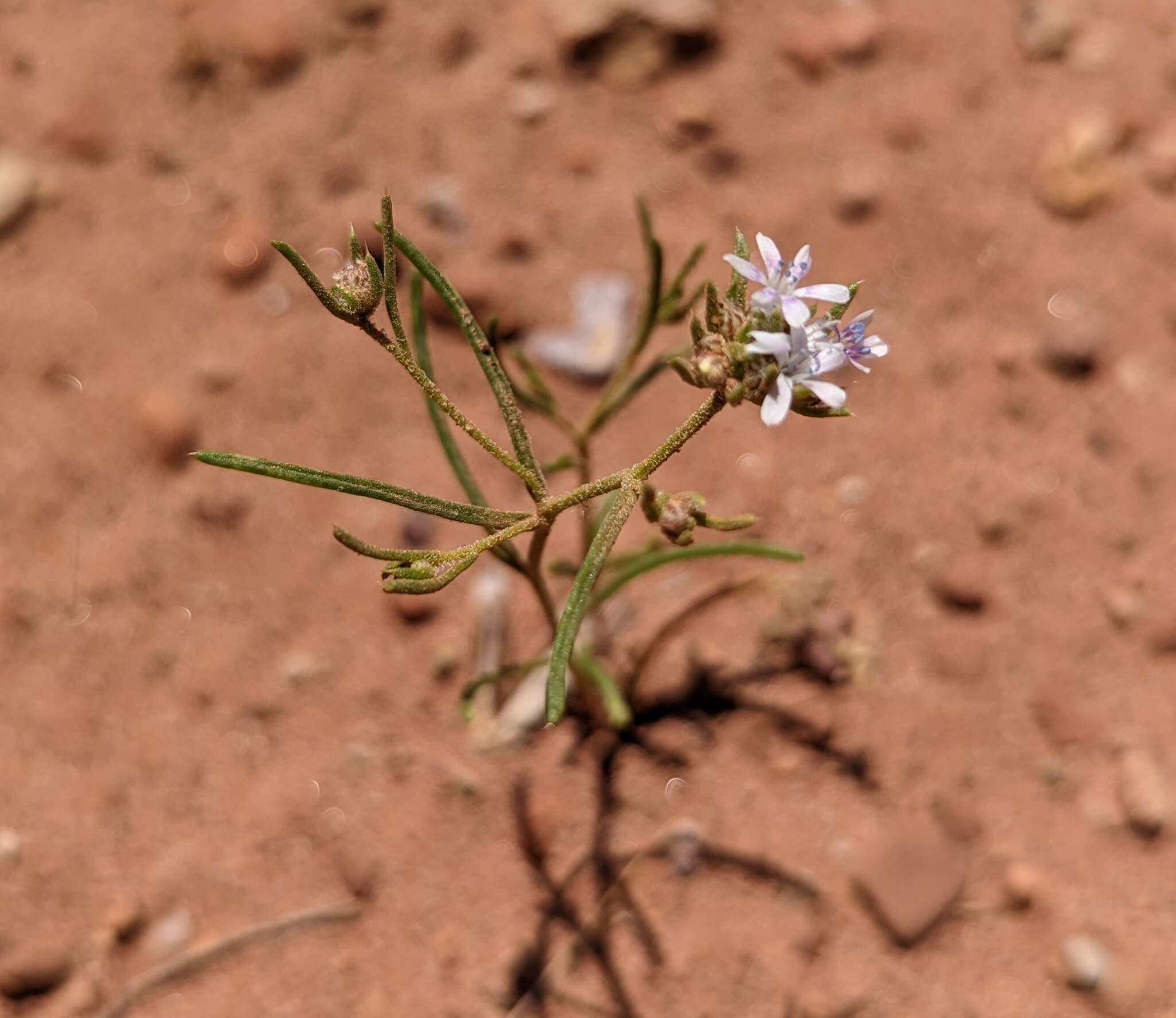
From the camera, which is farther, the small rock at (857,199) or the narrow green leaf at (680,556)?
the small rock at (857,199)

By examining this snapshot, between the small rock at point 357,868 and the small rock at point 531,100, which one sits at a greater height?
the small rock at point 531,100

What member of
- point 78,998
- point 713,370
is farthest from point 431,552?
point 78,998

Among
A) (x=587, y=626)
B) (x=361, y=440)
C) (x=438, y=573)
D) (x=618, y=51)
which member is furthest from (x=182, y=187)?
(x=438, y=573)

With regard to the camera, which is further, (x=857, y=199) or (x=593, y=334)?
(x=857, y=199)

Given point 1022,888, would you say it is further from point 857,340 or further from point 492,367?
point 492,367

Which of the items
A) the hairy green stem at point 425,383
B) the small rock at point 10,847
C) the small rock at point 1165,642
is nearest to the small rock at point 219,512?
the small rock at point 10,847

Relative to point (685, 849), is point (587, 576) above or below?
above

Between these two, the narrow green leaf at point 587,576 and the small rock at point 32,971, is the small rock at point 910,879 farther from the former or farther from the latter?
the small rock at point 32,971

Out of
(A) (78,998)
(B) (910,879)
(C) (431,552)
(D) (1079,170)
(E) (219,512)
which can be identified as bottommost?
(A) (78,998)
